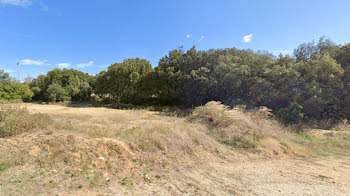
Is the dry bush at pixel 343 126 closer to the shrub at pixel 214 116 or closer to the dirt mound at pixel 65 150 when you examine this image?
the shrub at pixel 214 116

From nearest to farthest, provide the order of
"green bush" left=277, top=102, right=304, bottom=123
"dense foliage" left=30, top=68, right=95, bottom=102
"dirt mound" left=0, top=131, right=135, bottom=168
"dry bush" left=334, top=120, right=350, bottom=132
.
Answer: "dirt mound" left=0, top=131, right=135, bottom=168
"dry bush" left=334, top=120, right=350, bottom=132
"green bush" left=277, top=102, right=304, bottom=123
"dense foliage" left=30, top=68, right=95, bottom=102

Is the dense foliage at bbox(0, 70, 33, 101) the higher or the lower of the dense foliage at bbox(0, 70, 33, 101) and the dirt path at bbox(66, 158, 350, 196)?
the higher

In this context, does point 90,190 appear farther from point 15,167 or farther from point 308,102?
point 308,102

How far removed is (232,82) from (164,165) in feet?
35.8

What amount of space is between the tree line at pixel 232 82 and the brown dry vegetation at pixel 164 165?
205 inches

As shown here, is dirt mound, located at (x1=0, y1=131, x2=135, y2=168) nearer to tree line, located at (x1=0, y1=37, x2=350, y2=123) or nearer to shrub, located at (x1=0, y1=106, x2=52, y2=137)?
shrub, located at (x1=0, y1=106, x2=52, y2=137)

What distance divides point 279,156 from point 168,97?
15.4 metres

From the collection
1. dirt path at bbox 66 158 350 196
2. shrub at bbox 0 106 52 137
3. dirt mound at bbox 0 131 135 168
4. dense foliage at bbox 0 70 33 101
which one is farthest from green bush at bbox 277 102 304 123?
dense foliage at bbox 0 70 33 101

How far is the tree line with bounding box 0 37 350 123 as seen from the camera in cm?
926

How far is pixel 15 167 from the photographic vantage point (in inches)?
119

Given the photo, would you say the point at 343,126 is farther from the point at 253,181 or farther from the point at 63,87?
the point at 63,87

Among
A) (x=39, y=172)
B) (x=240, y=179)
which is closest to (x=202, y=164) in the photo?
(x=240, y=179)

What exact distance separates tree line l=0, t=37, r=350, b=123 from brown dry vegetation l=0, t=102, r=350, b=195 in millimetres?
5196

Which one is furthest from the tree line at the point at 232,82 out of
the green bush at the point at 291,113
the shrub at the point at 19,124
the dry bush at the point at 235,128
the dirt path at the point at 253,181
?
the shrub at the point at 19,124
